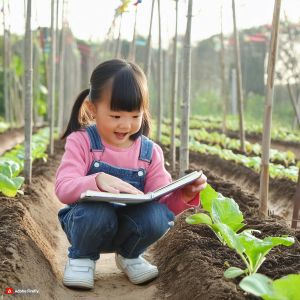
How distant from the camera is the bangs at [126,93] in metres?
3.21

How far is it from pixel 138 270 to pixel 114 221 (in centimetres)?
38

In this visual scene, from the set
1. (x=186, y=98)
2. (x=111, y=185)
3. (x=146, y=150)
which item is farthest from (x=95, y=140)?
(x=186, y=98)

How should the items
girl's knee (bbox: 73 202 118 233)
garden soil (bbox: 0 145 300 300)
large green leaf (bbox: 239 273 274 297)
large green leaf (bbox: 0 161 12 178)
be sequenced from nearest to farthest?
1. large green leaf (bbox: 239 273 274 297)
2. garden soil (bbox: 0 145 300 300)
3. girl's knee (bbox: 73 202 118 233)
4. large green leaf (bbox: 0 161 12 178)

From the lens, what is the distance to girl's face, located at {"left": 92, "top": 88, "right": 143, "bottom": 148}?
323cm

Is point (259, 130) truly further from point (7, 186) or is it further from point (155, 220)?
point (155, 220)

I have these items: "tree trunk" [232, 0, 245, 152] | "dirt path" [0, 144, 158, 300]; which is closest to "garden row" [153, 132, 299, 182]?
"tree trunk" [232, 0, 245, 152]

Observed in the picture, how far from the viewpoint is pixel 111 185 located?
122 inches

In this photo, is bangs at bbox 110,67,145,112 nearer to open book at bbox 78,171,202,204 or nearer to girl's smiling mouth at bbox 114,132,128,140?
girl's smiling mouth at bbox 114,132,128,140

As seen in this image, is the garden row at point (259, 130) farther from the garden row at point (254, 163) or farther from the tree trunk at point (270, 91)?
the tree trunk at point (270, 91)

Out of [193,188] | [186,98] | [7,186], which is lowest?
[7,186]

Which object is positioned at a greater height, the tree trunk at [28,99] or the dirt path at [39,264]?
the tree trunk at [28,99]

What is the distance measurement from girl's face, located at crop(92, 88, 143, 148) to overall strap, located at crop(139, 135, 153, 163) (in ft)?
0.60

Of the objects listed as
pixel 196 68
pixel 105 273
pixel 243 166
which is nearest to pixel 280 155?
pixel 243 166

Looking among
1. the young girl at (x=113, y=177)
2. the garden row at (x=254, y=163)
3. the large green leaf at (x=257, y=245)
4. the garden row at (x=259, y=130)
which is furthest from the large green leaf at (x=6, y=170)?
the garden row at (x=259, y=130)
